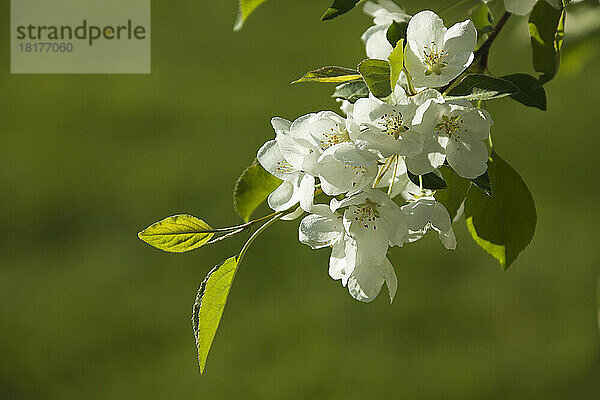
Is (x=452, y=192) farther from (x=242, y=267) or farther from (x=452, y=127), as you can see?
(x=242, y=267)

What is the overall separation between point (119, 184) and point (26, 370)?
55 cm

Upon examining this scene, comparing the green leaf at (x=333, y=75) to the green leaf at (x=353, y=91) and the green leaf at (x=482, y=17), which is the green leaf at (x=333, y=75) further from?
the green leaf at (x=482, y=17)

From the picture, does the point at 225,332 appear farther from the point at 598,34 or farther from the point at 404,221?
the point at 404,221

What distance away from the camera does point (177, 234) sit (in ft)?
1.14

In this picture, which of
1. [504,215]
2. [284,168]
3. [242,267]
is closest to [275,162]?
[284,168]

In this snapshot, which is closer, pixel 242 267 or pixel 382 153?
pixel 382 153

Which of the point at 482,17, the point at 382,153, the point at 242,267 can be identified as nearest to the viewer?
the point at 382,153

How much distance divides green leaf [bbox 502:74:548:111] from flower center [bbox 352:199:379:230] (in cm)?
9

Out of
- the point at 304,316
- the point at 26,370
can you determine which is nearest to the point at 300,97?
the point at 304,316

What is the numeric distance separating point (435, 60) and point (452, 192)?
0.24 feet

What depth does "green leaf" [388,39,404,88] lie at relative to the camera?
0.30 meters

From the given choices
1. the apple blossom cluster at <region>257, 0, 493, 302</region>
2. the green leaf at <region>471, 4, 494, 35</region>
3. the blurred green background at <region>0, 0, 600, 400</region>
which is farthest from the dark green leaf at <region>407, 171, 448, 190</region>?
the blurred green background at <region>0, 0, 600, 400</region>

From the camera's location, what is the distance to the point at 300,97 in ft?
6.76

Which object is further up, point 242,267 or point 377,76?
point 377,76
